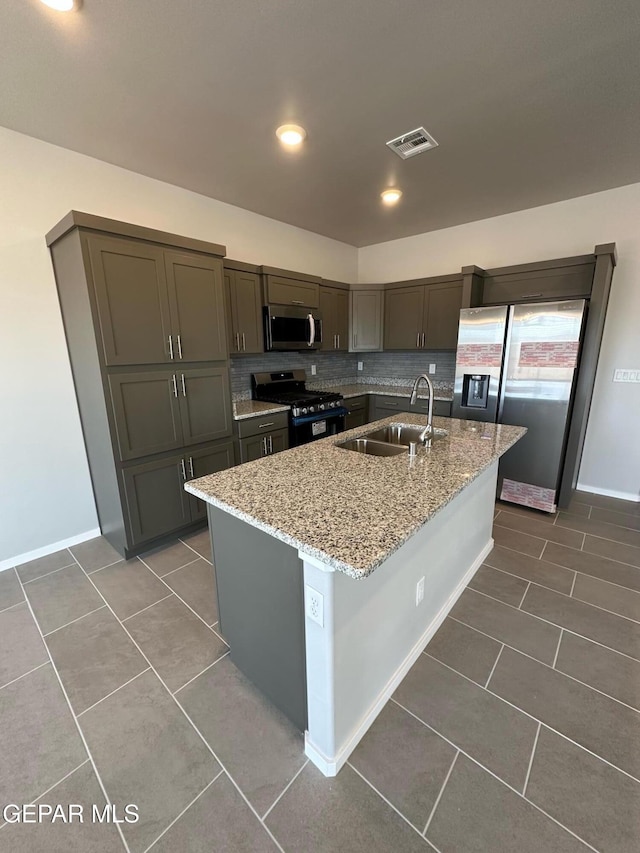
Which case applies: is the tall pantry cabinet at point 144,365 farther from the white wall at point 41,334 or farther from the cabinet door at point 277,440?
the cabinet door at point 277,440

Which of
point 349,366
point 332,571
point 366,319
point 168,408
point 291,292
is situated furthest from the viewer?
point 349,366

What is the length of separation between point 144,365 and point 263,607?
5.82 feet

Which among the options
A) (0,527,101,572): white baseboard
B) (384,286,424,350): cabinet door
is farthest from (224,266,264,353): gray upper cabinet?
(0,527,101,572): white baseboard

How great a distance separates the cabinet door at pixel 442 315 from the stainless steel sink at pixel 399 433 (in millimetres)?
1938

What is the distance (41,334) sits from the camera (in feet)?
7.67

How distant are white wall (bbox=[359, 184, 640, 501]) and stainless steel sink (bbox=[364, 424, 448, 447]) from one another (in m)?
2.24

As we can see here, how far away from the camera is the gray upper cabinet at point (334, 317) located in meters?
4.02

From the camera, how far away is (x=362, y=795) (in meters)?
1.17

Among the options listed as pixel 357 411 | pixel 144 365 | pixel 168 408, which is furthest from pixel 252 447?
pixel 357 411

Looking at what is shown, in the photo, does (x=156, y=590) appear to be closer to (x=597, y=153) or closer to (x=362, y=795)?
(x=362, y=795)

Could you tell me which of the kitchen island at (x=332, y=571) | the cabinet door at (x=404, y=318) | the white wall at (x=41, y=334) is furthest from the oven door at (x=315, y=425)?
the white wall at (x=41, y=334)

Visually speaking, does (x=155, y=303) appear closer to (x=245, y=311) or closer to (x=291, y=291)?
(x=245, y=311)

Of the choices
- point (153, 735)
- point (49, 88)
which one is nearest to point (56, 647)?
point (153, 735)

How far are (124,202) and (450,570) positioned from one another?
3.32m
